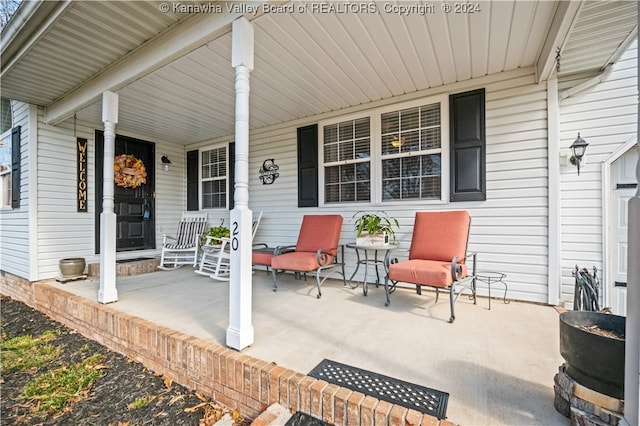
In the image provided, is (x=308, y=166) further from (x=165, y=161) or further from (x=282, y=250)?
(x=165, y=161)

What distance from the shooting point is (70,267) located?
4.23 meters

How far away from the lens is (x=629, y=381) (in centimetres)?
111

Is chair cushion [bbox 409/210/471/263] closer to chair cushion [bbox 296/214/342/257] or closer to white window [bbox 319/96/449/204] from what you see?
white window [bbox 319/96/449/204]

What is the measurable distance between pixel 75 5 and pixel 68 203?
3483 millimetres

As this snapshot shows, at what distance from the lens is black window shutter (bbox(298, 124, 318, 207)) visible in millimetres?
4660

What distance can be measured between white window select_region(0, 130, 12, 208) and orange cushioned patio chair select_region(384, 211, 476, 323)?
6504 millimetres

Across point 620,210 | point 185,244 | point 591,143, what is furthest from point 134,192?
point 620,210

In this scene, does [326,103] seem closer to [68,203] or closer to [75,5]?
[75,5]

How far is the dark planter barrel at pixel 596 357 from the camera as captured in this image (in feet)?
3.91

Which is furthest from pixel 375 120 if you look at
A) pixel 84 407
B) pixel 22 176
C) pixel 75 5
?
pixel 22 176

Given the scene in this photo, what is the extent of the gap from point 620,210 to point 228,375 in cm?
436

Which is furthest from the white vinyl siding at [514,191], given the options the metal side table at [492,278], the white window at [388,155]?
the white window at [388,155]

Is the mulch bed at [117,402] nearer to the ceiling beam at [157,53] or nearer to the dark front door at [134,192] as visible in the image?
the ceiling beam at [157,53]

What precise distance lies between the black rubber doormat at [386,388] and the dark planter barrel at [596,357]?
60cm
